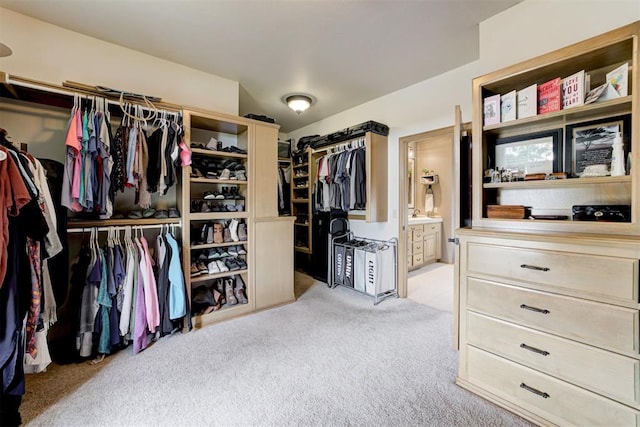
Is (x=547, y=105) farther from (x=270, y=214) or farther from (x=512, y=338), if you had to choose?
(x=270, y=214)

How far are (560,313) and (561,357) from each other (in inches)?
8.6

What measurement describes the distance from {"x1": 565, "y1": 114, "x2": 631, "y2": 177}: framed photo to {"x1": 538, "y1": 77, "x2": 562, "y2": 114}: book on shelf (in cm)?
20

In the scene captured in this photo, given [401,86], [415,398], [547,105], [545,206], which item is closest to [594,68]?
[547,105]

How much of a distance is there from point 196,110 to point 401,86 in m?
2.44

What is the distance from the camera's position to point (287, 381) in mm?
1712

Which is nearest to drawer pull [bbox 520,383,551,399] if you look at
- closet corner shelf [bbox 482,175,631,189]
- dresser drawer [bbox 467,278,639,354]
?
dresser drawer [bbox 467,278,639,354]

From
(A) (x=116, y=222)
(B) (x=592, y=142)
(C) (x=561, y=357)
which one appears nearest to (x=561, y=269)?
(C) (x=561, y=357)

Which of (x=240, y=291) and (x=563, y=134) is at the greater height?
(x=563, y=134)

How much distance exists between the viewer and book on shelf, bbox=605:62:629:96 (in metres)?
1.29

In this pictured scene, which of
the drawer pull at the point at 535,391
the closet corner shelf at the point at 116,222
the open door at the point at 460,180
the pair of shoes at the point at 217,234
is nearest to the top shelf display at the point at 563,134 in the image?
the open door at the point at 460,180

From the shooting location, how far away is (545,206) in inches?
67.2

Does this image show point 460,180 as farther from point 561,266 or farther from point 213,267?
point 213,267

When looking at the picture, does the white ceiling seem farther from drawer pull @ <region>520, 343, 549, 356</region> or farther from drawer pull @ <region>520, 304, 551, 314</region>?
drawer pull @ <region>520, 343, 549, 356</region>

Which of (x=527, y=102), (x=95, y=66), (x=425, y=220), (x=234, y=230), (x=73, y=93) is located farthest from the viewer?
(x=425, y=220)
